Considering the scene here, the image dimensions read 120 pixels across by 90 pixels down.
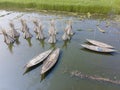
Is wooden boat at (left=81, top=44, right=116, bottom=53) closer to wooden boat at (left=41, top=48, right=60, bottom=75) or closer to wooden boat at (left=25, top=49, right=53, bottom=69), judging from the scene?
wooden boat at (left=41, top=48, right=60, bottom=75)

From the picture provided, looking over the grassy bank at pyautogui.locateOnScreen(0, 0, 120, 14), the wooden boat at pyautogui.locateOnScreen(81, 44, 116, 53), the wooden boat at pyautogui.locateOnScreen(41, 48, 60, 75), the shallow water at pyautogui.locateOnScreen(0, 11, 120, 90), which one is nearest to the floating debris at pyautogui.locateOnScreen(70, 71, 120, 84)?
the shallow water at pyautogui.locateOnScreen(0, 11, 120, 90)

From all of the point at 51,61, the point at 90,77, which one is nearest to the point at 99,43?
the point at 90,77

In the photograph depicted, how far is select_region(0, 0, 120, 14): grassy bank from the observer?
25.4 metres

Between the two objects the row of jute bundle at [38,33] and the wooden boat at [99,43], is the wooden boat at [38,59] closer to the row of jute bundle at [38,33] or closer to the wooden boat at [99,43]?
the row of jute bundle at [38,33]

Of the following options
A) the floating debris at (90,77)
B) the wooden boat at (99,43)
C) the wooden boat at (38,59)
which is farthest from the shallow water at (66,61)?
the wooden boat at (99,43)

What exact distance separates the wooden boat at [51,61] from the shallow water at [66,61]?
37cm

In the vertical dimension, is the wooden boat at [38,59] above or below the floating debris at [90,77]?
above

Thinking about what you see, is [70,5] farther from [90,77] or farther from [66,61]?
[90,77]

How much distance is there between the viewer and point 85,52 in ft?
56.9

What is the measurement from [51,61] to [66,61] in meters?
1.30

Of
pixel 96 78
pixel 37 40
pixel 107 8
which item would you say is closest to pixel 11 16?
pixel 37 40

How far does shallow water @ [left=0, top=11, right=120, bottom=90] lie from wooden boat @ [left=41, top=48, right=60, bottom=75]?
0.37 metres

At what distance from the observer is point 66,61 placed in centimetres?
1612

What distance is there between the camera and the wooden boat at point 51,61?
48.1ft
